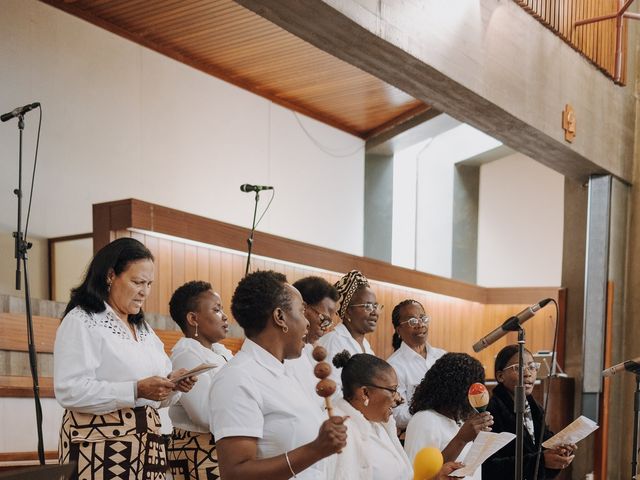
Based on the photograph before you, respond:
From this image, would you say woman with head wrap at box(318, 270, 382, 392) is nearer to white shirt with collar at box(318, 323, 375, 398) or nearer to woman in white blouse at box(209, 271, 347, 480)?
white shirt with collar at box(318, 323, 375, 398)

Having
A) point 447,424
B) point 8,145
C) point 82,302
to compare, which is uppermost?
point 8,145

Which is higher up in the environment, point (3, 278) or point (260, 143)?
point (260, 143)

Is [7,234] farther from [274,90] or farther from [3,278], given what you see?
[274,90]

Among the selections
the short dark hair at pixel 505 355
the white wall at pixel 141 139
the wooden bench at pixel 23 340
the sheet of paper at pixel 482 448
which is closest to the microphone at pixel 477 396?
the sheet of paper at pixel 482 448

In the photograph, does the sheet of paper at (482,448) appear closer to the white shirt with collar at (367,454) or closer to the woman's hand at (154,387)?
the white shirt with collar at (367,454)

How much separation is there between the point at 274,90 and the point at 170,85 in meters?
1.77

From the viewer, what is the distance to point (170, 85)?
11.8 meters

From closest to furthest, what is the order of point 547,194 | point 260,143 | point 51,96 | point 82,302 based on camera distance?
1. point 82,302
2. point 51,96
3. point 260,143
4. point 547,194

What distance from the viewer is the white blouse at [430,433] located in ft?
14.2

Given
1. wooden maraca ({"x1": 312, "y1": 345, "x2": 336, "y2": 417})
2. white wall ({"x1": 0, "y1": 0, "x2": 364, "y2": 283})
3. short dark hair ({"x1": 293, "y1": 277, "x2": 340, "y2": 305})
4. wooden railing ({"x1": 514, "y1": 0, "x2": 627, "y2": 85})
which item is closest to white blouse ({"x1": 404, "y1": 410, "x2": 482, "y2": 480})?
short dark hair ({"x1": 293, "y1": 277, "x2": 340, "y2": 305})

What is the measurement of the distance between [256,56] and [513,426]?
24.9 feet

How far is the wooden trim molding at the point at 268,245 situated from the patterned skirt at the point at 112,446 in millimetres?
4079

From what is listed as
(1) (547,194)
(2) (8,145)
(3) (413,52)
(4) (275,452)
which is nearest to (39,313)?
(2) (8,145)

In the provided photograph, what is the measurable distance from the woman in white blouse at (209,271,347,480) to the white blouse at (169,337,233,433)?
89 cm
